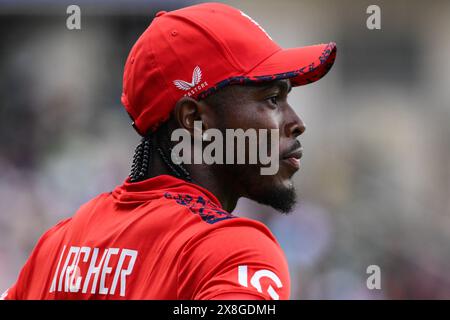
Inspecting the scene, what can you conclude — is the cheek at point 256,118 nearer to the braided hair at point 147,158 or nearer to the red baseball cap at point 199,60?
the red baseball cap at point 199,60

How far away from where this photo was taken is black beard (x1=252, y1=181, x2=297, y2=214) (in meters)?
2.64

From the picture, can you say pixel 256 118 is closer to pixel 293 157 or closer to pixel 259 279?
pixel 293 157

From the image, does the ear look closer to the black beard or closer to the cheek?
the cheek

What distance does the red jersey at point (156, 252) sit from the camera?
2.05m

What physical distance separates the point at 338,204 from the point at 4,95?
4.00 meters

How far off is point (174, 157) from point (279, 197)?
37cm

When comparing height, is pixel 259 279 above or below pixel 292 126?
below

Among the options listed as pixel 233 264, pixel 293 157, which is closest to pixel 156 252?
pixel 233 264

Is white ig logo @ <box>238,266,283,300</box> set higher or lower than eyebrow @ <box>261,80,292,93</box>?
lower

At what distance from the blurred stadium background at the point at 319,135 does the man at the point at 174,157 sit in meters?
5.55

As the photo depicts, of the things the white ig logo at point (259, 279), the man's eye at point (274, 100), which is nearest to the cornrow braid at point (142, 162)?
the man's eye at point (274, 100)

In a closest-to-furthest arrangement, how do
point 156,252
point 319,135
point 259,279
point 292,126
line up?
point 259,279, point 156,252, point 292,126, point 319,135

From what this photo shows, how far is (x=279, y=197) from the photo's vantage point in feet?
8.73

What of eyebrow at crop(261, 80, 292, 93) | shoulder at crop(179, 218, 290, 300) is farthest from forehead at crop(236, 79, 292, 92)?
shoulder at crop(179, 218, 290, 300)
